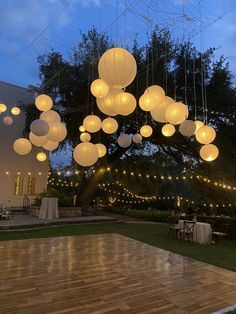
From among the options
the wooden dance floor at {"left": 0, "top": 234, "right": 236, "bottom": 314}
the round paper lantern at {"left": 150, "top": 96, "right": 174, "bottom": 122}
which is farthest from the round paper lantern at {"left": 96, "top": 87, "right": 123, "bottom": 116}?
the wooden dance floor at {"left": 0, "top": 234, "right": 236, "bottom": 314}

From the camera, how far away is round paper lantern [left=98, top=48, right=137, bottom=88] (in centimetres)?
430

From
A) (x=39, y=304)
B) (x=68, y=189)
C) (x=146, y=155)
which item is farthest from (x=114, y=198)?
(x=39, y=304)

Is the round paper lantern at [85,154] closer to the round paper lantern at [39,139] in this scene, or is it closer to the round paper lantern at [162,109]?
the round paper lantern at [39,139]

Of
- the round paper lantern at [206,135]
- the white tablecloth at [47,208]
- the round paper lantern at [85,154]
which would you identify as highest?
the round paper lantern at [206,135]

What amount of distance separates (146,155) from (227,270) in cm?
1061

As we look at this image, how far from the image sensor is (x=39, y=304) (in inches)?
152

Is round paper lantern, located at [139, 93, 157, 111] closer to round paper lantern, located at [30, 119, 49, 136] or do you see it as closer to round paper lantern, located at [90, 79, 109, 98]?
round paper lantern, located at [90, 79, 109, 98]

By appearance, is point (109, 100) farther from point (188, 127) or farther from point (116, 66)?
point (188, 127)

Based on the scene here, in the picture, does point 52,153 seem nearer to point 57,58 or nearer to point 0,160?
point 0,160

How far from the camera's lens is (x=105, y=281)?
191 inches

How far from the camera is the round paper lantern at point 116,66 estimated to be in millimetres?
4305

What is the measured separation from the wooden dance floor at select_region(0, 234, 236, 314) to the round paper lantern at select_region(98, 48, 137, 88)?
9.37ft

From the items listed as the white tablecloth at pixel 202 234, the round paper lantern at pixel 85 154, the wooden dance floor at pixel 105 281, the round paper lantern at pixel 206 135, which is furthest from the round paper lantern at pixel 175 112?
the white tablecloth at pixel 202 234

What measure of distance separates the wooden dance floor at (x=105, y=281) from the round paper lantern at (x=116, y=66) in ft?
9.37
